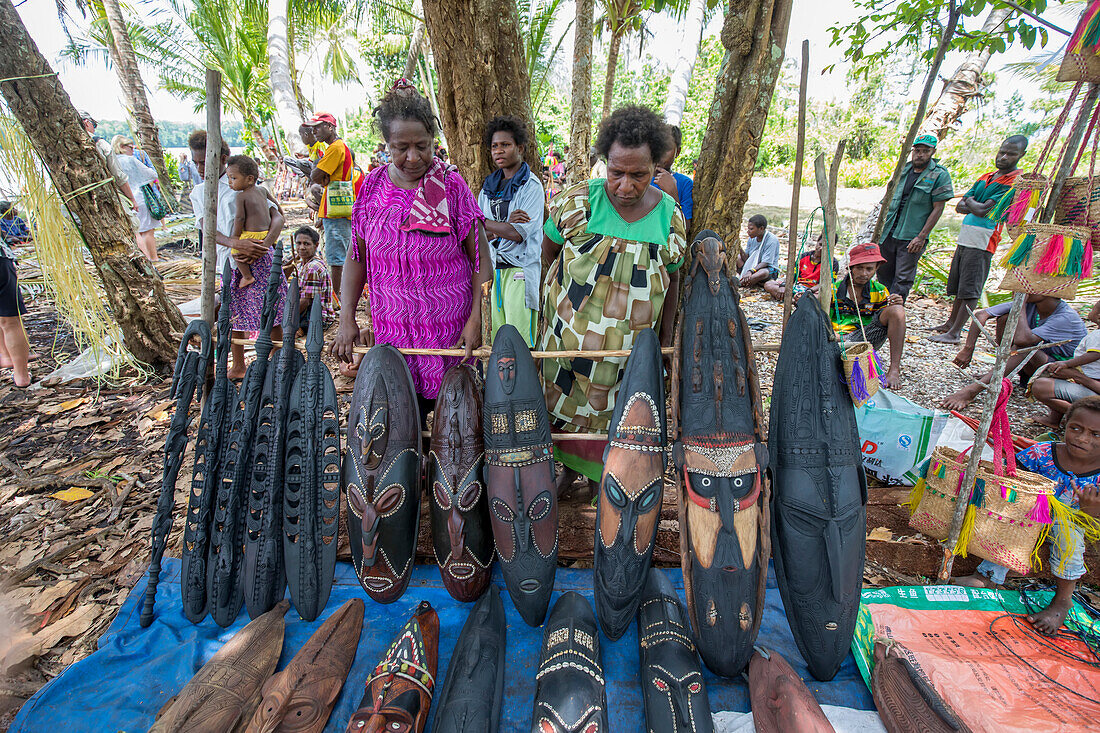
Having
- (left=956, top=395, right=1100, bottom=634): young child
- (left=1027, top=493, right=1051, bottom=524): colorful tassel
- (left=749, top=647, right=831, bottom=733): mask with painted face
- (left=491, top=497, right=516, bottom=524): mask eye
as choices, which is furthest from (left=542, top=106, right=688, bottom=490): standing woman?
(left=956, top=395, right=1100, bottom=634): young child

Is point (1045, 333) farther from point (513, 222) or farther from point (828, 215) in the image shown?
point (513, 222)

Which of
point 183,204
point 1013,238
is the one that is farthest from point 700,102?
point 1013,238

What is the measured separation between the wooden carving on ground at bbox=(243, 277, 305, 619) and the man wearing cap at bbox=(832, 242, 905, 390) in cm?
367

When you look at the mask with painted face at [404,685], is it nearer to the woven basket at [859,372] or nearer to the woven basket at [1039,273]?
the woven basket at [859,372]

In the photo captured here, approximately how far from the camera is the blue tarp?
1786 millimetres

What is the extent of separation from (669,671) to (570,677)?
360 millimetres

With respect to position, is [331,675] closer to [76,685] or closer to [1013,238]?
[76,685]

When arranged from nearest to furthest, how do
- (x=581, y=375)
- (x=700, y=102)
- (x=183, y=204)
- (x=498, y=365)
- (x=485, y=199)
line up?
(x=498, y=365)
(x=581, y=375)
(x=485, y=199)
(x=183, y=204)
(x=700, y=102)

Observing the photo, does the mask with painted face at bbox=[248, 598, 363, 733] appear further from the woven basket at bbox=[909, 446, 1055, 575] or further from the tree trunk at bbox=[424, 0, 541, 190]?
the tree trunk at bbox=[424, 0, 541, 190]

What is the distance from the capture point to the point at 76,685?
1.86m

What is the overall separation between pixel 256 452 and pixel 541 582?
1.37 metres

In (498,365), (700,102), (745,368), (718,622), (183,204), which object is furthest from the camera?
(700,102)

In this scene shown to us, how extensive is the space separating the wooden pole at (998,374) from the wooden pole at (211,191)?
3.42 m

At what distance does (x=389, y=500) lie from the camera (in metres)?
2.09
